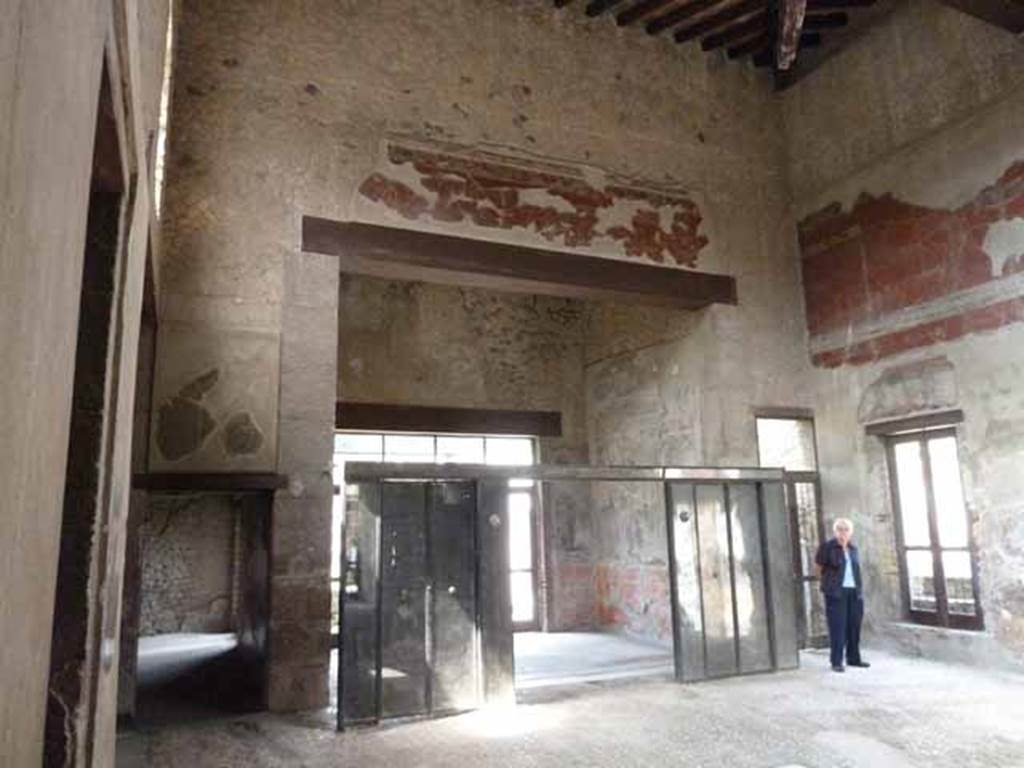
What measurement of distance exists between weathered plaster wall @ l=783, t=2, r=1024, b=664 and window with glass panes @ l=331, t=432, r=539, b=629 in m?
3.55

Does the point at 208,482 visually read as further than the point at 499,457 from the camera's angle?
No

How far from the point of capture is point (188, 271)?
6.00 m

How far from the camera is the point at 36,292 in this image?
1.16m

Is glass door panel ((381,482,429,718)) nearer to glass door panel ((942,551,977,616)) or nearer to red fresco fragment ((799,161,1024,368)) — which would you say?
glass door panel ((942,551,977,616))

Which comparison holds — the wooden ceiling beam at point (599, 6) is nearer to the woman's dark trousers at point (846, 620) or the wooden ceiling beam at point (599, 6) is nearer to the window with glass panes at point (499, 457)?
the window with glass panes at point (499, 457)

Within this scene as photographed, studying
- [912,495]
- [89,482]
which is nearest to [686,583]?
[912,495]

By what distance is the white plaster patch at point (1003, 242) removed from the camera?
21.1 feet

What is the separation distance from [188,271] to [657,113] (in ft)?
16.7

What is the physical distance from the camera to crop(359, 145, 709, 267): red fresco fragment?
695 cm

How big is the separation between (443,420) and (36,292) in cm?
814

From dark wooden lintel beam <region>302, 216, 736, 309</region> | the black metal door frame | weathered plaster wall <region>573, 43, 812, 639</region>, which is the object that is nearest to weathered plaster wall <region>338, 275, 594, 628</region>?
weathered plaster wall <region>573, 43, 812, 639</region>

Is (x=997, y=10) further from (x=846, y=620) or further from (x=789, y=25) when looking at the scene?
(x=846, y=620)

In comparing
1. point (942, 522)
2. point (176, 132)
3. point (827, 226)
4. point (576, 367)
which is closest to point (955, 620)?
point (942, 522)

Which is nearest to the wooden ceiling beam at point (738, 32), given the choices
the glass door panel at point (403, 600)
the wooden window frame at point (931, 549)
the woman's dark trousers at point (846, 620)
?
the wooden window frame at point (931, 549)
